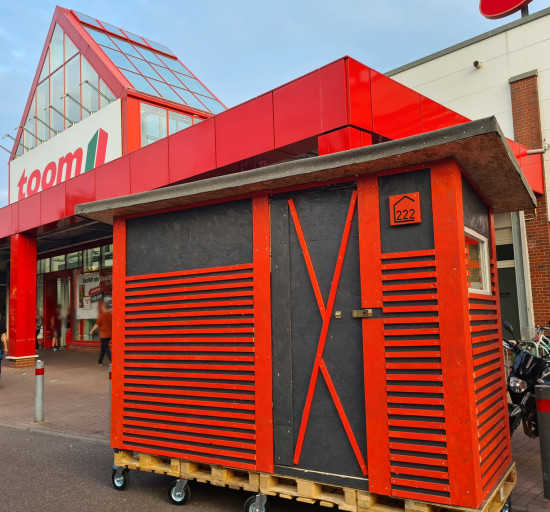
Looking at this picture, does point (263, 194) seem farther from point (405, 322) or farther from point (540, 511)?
point (540, 511)

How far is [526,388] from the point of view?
17.0 ft

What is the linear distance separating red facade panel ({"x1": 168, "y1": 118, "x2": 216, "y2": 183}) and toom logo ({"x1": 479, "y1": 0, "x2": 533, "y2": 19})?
8140 mm

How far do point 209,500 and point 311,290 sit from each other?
235 cm

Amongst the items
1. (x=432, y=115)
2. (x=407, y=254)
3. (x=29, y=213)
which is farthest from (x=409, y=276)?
(x=29, y=213)

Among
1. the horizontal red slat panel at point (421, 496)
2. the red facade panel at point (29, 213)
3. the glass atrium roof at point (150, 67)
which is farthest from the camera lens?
the glass atrium roof at point (150, 67)

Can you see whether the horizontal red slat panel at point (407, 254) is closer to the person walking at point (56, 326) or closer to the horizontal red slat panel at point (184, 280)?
the horizontal red slat panel at point (184, 280)

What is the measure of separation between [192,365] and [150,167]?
7975mm

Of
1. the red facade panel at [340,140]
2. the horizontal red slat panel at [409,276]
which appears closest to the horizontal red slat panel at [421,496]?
the horizontal red slat panel at [409,276]

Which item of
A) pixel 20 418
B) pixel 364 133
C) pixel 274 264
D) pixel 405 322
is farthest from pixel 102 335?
pixel 405 322

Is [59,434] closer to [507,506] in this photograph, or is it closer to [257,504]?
[257,504]

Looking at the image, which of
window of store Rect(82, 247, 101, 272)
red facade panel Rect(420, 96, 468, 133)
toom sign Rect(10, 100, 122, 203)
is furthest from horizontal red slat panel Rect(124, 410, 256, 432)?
window of store Rect(82, 247, 101, 272)

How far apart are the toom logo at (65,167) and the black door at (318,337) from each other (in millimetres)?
→ 13586

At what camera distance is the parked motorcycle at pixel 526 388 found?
5109mm

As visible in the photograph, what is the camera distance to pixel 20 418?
908 centimetres
